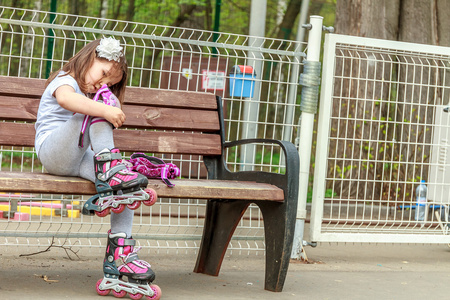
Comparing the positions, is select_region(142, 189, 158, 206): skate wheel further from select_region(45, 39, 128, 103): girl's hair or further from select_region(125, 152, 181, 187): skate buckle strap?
select_region(45, 39, 128, 103): girl's hair

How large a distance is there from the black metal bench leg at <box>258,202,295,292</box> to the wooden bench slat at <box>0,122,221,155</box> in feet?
1.85

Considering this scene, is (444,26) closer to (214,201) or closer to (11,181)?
(214,201)

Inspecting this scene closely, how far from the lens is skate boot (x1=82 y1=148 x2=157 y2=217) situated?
305 centimetres

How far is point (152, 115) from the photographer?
159 inches

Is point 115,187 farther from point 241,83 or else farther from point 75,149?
point 241,83

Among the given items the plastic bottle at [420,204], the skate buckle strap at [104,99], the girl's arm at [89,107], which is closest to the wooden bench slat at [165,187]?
the skate buckle strap at [104,99]

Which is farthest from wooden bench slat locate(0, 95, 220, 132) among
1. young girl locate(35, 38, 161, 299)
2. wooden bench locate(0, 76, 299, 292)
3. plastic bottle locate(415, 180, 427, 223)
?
plastic bottle locate(415, 180, 427, 223)

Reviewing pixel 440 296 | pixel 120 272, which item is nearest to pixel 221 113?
pixel 120 272

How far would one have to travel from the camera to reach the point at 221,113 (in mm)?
4199

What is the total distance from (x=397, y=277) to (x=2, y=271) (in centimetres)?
238

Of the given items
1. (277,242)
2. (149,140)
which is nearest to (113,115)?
(149,140)

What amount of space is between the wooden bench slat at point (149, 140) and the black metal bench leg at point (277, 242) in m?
0.56

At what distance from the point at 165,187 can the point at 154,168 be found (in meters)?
0.19

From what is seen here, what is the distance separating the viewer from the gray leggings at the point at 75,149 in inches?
124
